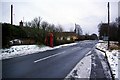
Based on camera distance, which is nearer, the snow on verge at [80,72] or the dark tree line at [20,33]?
the snow on verge at [80,72]

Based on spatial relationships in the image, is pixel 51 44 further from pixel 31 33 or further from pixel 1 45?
pixel 1 45

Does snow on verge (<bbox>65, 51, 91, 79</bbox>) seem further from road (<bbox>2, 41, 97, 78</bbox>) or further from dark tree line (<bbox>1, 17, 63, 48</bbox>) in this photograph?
dark tree line (<bbox>1, 17, 63, 48</bbox>)

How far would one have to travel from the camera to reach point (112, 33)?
82.2 m

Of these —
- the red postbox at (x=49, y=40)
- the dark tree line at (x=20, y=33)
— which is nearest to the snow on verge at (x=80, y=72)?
the dark tree line at (x=20, y=33)

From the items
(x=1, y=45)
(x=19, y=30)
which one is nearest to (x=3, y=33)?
(x=1, y=45)

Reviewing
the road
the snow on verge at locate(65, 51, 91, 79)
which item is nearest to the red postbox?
the road

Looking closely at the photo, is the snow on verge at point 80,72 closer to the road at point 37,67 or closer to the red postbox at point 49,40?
the road at point 37,67

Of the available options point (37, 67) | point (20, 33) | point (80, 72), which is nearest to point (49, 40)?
point (20, 33)

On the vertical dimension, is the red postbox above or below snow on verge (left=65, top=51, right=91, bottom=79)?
above

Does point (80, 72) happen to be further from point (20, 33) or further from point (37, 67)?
point (20, 33)

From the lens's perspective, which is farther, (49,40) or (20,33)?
(49,40)

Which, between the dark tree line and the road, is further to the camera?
the dark tree line

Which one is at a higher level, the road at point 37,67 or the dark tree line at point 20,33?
the dark tree line at point 20,33

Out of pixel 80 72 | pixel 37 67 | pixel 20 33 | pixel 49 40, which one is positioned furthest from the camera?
pixel 49 40
